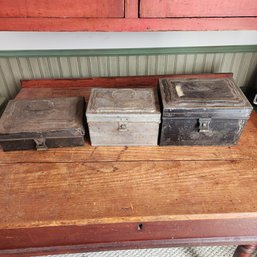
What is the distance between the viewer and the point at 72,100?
34.6 inches

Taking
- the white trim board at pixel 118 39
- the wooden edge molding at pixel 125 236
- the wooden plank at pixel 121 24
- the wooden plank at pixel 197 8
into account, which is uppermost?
the wooden plank at pixel 197 8

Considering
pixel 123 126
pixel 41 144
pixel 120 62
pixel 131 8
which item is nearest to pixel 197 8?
pixel 131 8

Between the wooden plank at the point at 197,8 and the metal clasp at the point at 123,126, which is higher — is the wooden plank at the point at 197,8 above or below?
above

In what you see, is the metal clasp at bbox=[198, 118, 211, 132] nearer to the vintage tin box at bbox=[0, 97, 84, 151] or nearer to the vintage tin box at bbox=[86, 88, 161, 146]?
the vintage tin box at bbox=[86, 88, 161, 146]

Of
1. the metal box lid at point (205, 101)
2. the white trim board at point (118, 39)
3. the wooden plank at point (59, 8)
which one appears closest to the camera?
the wooden plank at point (59, 8)

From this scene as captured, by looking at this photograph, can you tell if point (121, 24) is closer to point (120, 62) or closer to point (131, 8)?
point (131, 8)

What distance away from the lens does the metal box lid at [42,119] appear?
29.8 inches

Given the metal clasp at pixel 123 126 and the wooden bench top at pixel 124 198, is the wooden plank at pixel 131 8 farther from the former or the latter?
the wooden bench top at pixel 124 198

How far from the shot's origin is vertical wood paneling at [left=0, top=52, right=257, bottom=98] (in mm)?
1084

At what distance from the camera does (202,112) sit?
0.75 metres

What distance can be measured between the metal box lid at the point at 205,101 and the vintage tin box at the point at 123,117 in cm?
5

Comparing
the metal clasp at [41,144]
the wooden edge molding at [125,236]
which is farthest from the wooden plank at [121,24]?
the wooden edge molding at [125,236]

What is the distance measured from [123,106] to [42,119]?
0.93ft

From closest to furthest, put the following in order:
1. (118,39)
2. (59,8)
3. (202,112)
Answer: (59,8), (202,112), (118,39)
